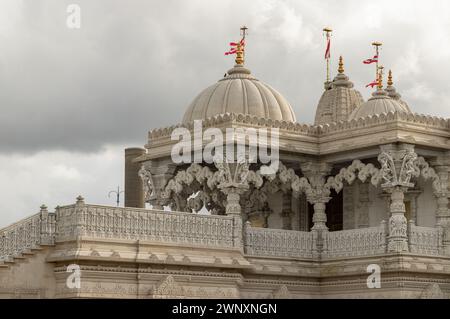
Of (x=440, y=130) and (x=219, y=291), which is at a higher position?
A: (x=440, y=130)

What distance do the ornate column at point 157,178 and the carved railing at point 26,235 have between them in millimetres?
7184

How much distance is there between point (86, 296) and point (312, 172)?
9.65m

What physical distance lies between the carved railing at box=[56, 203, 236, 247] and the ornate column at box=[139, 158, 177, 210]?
3826 millimetres

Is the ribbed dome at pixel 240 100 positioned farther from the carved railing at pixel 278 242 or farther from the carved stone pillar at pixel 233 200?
the carved railing at pixel 278 242

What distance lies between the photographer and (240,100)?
178ft

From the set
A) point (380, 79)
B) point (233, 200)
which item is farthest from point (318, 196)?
point (380, 79)

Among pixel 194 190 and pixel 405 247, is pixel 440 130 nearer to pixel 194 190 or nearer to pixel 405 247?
pixel 405 247

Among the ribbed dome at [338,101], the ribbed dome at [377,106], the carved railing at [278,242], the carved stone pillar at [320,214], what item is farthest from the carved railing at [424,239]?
the ribbed dome at [338,101]

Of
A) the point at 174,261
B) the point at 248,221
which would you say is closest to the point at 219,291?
the point at 174,261

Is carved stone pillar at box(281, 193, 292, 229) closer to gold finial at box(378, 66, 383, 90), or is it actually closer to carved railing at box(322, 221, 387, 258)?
carved railing at box(322, 221, 387, 258)

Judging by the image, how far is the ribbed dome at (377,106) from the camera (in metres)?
54.8

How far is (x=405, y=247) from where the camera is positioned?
5219 centimetres
